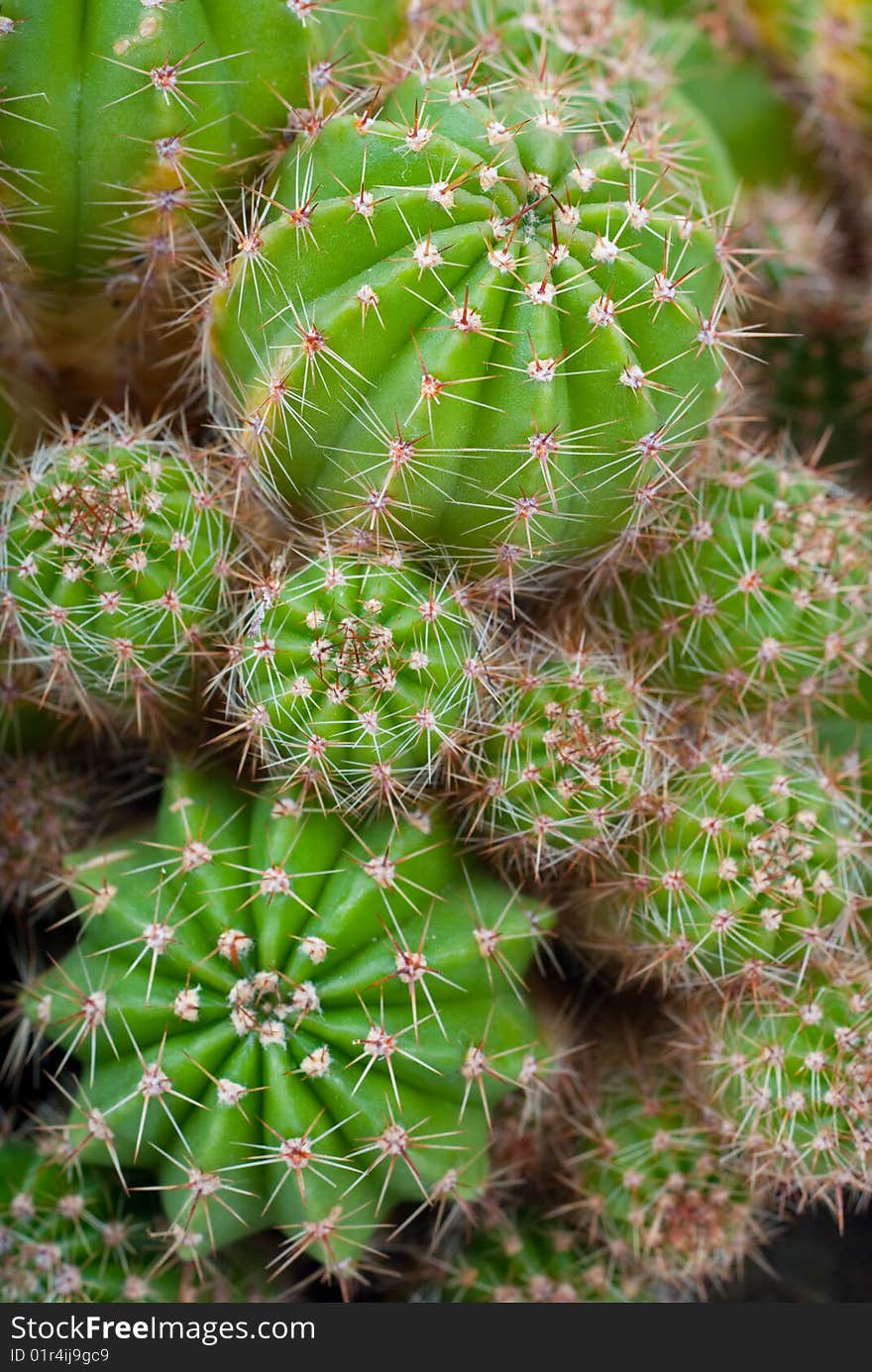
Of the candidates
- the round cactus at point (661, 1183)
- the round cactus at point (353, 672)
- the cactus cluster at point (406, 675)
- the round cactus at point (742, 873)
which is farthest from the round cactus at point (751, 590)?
the round cactus at point (661, 1183)

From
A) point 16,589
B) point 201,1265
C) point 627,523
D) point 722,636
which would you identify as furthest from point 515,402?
point 201,1265

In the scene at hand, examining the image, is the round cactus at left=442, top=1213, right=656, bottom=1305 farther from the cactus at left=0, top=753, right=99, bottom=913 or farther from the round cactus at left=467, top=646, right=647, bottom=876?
the cactus at left=0, top=753, right=99, bottom=913

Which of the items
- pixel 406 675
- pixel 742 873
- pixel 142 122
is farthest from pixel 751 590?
pixel 142 122

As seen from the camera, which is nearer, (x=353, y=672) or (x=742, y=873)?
(x=353, y=672)

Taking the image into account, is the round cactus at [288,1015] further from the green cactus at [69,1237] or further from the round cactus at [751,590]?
the round cactus at [751,590]

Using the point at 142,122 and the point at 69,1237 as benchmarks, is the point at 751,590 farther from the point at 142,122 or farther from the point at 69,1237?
the point at 69,1237

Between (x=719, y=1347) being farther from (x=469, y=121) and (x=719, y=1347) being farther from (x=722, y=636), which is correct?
(x=469, y=121)

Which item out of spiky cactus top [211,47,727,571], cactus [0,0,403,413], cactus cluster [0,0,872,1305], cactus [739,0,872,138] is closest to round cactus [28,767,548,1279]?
cactus cluster [0,0,872,1305]
